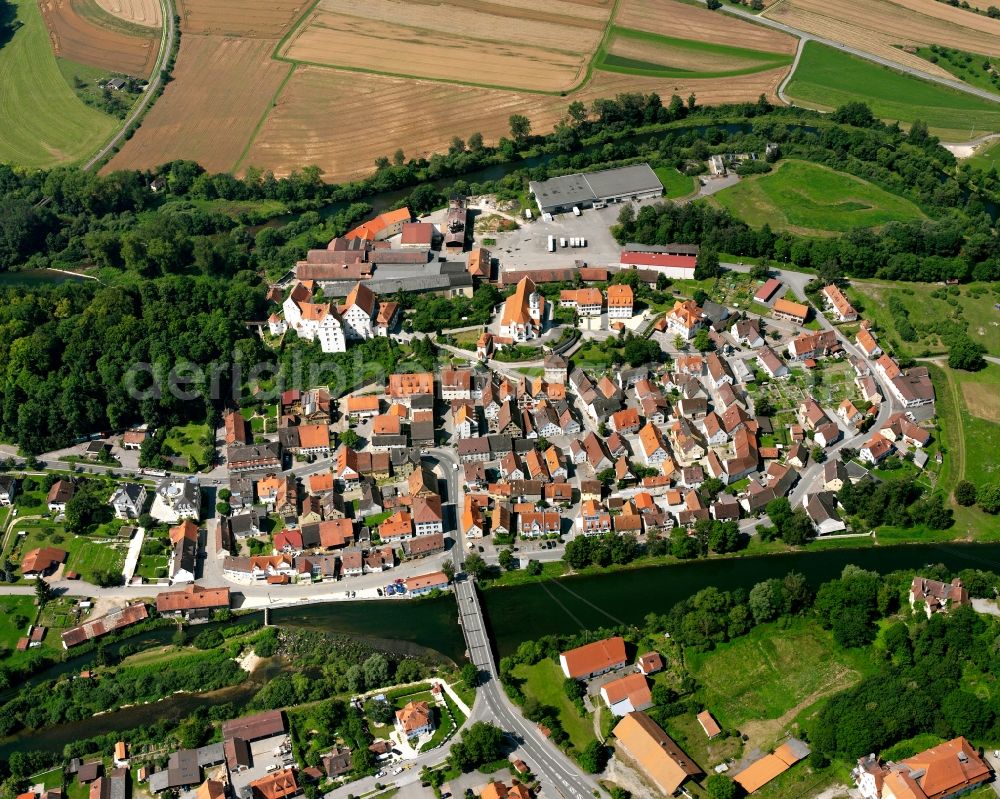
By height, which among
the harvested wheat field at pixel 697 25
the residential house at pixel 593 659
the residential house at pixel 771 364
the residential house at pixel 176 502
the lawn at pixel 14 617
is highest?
the harvested wheat field at pixel 697 25

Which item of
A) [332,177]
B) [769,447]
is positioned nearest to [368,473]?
[769,447]

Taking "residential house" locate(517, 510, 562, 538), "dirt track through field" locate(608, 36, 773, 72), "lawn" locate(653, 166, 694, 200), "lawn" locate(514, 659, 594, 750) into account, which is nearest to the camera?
"lawn" locate(514, 659, 594, 750)

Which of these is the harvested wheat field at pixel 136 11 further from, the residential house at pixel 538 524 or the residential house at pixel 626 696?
the residential house at pixel 626 696

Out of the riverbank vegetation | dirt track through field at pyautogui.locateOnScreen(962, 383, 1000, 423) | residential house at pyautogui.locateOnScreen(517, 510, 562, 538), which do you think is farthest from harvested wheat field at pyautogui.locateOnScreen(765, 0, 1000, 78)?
residential house at pyautogui.locateOnScreen(517, 510, 562, 538)

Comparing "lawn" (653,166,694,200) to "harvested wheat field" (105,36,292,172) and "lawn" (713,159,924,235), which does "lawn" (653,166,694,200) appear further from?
"harvested wheat field" (105,36,292,172)

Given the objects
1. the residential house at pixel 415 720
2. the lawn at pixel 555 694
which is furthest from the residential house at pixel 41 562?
the lawn at pixel 555 694

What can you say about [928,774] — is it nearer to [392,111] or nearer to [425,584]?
[425,584]

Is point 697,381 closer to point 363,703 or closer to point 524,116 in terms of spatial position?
point 363,703
